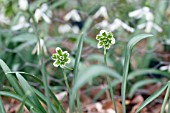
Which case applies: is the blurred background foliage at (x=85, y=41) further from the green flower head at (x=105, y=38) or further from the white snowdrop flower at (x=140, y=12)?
the green flower head at (x=105, y=38)

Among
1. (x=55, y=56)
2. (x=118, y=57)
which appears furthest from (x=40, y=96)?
(x=118, y=57)

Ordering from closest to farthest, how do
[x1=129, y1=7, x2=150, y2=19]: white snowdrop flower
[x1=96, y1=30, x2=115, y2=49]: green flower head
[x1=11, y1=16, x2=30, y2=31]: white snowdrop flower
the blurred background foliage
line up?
[x1=96, y1=30, x2=115, y2=49]: green flower head, [x1=129, y1=7, x2=150, y2=19]: white snowdrop flower, the blurred background foliage, [x1=11, y1=16, x2=30, y2=31]: white snowdrop flower

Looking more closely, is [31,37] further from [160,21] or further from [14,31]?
[160,21]

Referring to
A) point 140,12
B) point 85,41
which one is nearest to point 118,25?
point 140,12

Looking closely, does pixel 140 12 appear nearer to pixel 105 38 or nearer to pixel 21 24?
pixel 21 24

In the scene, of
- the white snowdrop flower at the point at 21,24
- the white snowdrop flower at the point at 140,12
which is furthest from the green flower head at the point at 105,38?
the white snowdrop flower at the point at 21,24

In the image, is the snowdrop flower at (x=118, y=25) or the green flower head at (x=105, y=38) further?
the snowdrop flower at (x=118, y=25)

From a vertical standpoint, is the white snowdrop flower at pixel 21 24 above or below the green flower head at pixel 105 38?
below

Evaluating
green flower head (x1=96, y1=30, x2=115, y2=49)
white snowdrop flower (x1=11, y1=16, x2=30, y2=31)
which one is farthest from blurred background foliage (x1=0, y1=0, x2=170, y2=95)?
green flower head (x1=96, y1=30, x2=115, y2=49)

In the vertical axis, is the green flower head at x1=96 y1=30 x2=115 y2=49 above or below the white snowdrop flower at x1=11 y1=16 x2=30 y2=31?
above

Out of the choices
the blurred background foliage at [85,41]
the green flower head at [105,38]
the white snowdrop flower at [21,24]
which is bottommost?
the blurred background foliage at [85,41]

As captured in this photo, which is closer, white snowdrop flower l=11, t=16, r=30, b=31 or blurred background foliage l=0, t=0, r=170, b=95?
blurred background foliage l=0, t=0, r=170, b=95

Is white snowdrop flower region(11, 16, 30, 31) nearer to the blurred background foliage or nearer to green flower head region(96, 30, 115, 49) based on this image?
the blurred background foliage
